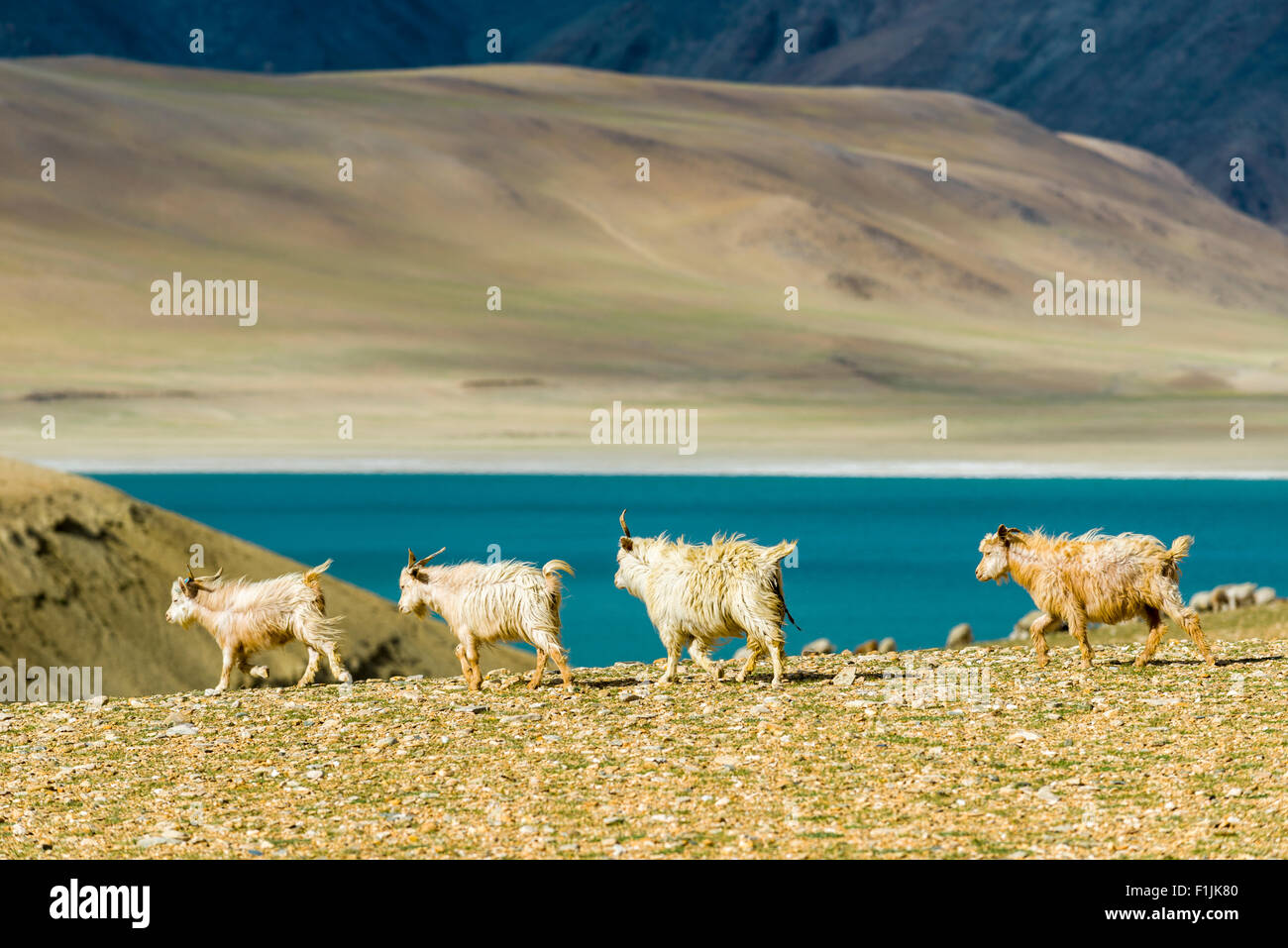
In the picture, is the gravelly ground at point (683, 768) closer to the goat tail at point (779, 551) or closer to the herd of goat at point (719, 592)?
the herd of goat at point (719, 592)

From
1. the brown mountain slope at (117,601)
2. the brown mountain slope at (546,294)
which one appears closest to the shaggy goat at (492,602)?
the brown mountain slope at (117,601)

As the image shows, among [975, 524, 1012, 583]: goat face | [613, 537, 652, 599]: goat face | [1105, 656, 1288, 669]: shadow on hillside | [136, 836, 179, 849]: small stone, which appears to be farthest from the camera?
[1105, 656, 1288, 669]: shadow on hillside

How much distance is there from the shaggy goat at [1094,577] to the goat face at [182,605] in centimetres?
655

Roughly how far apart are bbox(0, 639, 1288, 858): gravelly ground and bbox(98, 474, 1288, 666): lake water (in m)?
9.35

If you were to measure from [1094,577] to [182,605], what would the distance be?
295 inches

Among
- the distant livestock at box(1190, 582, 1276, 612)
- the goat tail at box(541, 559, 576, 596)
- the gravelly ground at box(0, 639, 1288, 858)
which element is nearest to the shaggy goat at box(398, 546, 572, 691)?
the goat tail at box(541, 559, 576, 596)

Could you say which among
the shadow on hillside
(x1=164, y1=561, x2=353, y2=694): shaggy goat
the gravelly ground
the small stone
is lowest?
the small stone

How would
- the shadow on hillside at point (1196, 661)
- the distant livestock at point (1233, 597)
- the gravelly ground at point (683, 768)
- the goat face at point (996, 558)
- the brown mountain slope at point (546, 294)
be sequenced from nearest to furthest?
1. the gravelly ground at point (683, 768)
2. the goat face at point (996, 558)
3. the shadow on hillside at point (1196, 661)
4. the distant livestock at point (1233, 597)
5. the brown mountain slope at point (546, 294)

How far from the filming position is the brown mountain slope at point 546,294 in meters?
100

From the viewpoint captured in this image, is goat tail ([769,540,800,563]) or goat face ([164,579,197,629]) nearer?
goat tail ([769,540,800,563])

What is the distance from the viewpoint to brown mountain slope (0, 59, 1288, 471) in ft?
329

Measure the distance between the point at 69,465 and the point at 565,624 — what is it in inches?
1979

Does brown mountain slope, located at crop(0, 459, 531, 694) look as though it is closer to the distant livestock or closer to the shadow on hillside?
the shadow on hillside

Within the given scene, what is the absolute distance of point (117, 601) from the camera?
19953 mm
